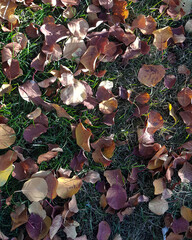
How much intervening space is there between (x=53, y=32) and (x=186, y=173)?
119cm

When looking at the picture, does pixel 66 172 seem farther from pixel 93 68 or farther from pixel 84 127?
pixel 93 68

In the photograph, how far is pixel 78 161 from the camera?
1794 millimetres

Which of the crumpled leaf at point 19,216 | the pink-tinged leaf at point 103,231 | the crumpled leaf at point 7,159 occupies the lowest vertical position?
the pink-tinged leaf at point 103,231

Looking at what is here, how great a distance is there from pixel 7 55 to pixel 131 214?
3.94ft

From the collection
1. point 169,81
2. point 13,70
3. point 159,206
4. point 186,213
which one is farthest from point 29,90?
point 186,213

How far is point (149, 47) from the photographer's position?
196 centimetres

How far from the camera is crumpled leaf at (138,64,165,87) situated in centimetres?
191

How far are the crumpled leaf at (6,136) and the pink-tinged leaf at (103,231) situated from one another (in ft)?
2.30

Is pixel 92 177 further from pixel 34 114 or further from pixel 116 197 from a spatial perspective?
pixel 34 114

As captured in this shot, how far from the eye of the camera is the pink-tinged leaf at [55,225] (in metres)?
1.66

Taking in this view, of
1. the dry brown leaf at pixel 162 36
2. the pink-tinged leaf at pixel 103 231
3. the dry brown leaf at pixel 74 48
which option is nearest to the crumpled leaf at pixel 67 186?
the pink-tinged leaf at pixel 103 231

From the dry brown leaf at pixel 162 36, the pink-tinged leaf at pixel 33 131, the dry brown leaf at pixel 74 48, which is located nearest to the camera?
the pink-tinged leaf at pixel 33 131

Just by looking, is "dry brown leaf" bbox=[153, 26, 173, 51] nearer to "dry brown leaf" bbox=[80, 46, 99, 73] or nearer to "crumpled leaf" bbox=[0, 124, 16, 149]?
"dry brown leaf" bbox=[80, 46, 99, 73]

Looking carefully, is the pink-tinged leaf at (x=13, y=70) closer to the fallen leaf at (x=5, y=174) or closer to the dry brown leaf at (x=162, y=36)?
the fallen leaf at (x=5, y=174)
